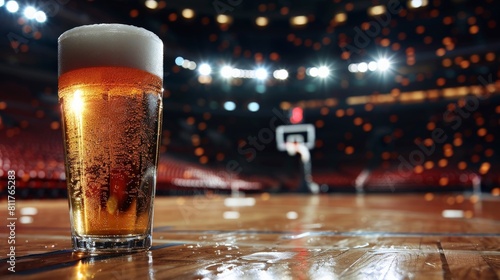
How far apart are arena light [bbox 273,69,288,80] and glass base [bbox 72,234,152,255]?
9.17m

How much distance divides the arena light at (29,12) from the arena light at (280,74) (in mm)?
5031

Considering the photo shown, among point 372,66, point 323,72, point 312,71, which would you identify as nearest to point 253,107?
point 312,71

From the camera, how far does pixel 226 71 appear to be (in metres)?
9.30

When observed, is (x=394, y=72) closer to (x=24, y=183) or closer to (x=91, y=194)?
(x=24, y=183)

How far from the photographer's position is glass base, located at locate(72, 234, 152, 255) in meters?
0.37

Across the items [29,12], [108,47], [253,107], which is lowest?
[108,47]

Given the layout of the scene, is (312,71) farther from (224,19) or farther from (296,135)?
(224,19)

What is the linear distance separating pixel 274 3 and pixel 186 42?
205 cm

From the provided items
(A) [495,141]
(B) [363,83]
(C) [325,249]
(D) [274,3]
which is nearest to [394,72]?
(B) [363,83]

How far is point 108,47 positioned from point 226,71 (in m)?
9.01

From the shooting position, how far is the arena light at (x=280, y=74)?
30.8ft

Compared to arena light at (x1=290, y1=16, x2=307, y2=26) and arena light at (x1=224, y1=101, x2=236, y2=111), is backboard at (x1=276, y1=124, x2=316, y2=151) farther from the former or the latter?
arena light at (x1=290, y1=16, x2=307, y2=26)

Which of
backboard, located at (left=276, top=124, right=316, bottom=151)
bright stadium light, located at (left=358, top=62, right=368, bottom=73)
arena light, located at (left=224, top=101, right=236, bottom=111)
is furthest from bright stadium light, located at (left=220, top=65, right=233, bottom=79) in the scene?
bright stadium light, located at (left=358, top=62, right=368, bottom=73)

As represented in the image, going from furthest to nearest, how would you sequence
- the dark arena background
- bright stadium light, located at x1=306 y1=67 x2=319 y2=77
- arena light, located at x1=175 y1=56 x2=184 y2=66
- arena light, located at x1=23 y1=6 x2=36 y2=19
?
bright stadium light, located at x1=306 y1=67 x2=319 y2=77 → arena light, located at x1=175 y1=56 x2=184 y2=66 → the dark arena background → arena light, located at x1=23 y1=6 x2=36 y2=19
